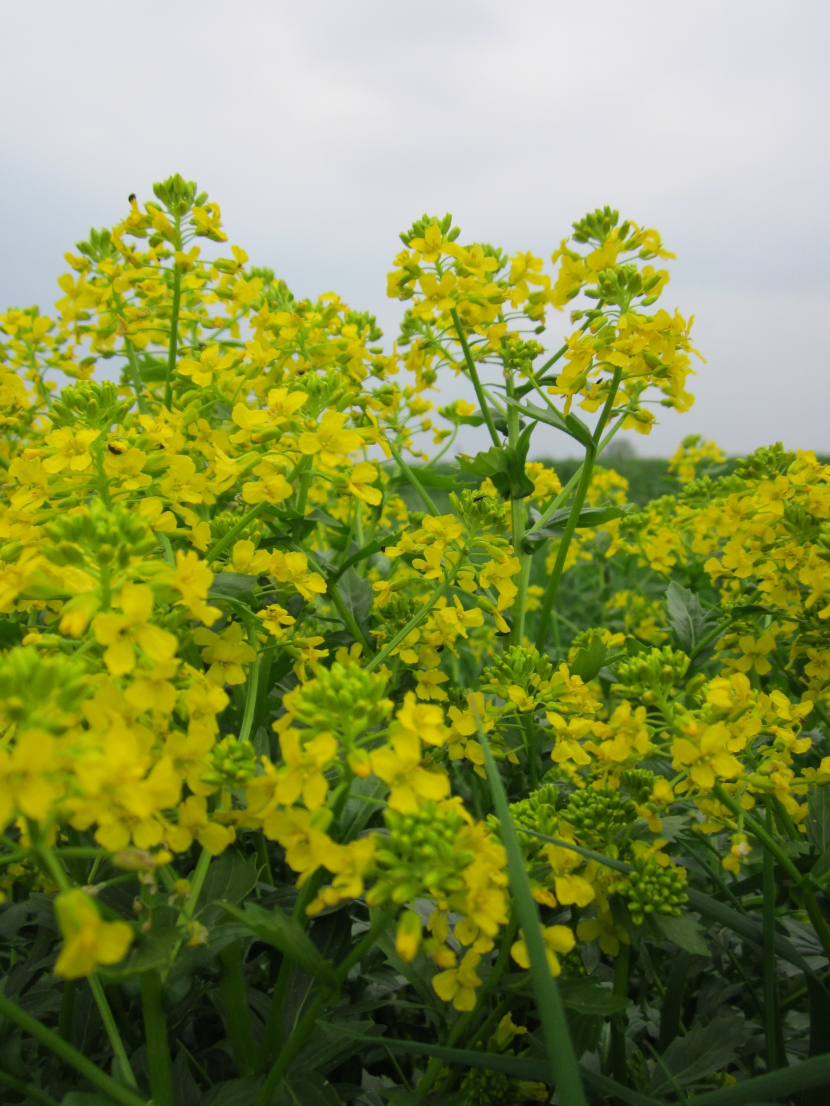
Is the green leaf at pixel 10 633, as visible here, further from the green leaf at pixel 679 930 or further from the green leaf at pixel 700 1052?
the green leaf at pixel 700 1052

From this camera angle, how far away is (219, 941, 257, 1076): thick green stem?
3.36ft

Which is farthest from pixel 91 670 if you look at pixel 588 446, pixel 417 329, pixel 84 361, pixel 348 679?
pixel 84 361

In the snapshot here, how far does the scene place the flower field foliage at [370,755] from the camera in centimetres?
78

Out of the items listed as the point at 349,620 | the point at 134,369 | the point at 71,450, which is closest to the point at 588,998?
the point at 349,620

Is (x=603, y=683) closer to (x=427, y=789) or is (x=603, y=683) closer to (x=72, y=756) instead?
(x=427, y=789)

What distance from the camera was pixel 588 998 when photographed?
0.96 metres

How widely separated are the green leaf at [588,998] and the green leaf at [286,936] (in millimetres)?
336

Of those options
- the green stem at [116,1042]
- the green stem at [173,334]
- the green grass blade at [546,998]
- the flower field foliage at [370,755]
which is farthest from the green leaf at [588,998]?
the green stem at [173,334]

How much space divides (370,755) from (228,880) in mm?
384

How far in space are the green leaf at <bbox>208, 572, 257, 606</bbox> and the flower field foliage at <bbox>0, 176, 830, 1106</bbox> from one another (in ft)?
0.04

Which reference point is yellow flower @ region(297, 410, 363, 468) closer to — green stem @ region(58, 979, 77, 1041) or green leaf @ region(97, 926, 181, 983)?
green leaf @ region(97, 926, 181, 983)

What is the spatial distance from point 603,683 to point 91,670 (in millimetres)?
1841

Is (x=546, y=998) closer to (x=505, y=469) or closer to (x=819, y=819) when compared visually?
(x=819, y=819)

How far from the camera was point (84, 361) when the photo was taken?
2252 mm
